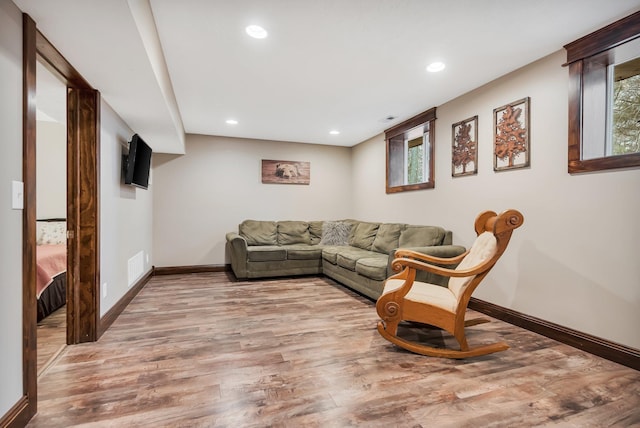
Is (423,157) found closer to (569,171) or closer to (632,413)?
(569,171)

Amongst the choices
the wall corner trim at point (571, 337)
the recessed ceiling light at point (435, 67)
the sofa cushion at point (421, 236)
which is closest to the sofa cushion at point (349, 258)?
the sofa cushion at point (421, 236)

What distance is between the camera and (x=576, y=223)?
2.42 meters

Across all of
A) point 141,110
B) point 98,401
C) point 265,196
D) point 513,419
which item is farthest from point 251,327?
point 265,196

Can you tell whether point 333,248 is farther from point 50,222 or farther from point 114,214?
point 50,222

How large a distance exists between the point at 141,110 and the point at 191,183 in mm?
2367

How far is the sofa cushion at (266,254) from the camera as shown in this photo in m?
4.66

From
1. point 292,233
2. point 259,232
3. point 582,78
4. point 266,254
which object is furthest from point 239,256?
point 582,78

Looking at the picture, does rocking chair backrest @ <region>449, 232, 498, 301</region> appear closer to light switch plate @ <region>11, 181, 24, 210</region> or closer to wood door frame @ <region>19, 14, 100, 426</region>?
light switch plate @ <region>11, 181, 24, 210</region>

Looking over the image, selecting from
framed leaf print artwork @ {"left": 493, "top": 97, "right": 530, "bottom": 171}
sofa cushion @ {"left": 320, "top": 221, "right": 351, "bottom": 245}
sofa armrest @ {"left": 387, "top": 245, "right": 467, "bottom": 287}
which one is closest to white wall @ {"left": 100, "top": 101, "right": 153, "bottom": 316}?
sofa armrest @ {"left": 387, "top": 245, "right": 467, "bottom": 287}

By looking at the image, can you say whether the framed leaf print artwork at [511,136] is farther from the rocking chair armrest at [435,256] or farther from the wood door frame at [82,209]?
the wood door frame at [82,209]

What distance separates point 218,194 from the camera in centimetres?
542

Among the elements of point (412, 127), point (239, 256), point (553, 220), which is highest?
point (412, 127)

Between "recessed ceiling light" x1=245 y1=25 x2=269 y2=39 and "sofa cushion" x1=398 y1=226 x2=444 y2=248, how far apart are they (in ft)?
8.83

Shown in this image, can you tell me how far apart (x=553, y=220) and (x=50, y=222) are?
223 inches
